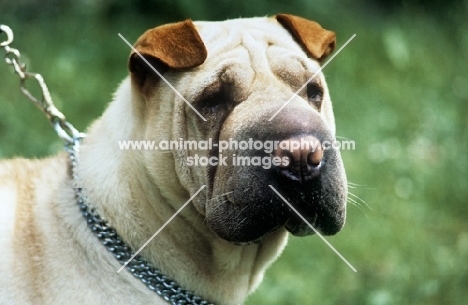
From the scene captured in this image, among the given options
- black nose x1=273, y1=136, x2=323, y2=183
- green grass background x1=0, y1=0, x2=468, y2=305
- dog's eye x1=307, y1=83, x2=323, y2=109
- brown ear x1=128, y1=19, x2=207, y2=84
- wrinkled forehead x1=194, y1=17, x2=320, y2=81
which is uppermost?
brown ear x1=128, y1=19, x2=207, y2=84

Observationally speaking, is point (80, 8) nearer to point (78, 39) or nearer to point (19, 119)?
point (78, 39)

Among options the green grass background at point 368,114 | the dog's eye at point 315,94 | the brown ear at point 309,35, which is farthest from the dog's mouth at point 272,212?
the green grass background at point 368,114

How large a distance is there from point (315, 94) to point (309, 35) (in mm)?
284

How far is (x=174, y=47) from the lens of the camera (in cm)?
277

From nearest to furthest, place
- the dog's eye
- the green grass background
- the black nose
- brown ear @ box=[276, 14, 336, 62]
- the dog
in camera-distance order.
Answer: the black nose, the dog, the dog's eye, brown ear @ box=[276, 14, 336, 62], the green grass background

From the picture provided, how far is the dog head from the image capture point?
99.1 inches

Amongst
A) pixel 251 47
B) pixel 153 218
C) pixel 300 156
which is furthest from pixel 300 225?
pixel 251 47

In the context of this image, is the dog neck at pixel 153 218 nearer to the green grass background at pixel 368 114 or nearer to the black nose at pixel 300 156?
the black nose at pixel 300 156

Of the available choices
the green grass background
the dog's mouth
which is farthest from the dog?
the green grass background

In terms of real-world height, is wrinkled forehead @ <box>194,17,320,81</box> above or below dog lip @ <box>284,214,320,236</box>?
above

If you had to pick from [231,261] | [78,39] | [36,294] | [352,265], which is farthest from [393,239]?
[78,39]

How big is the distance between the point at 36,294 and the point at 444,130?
393cm

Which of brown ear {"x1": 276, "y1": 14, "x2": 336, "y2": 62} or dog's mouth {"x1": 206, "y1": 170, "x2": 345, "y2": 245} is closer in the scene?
dog's mouth {"x1": 206, "y1": 170, "x2": 345, "y2": 245}

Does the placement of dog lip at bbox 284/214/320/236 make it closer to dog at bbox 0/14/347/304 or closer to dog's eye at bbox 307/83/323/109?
dog at bbox 0/14/347/304
